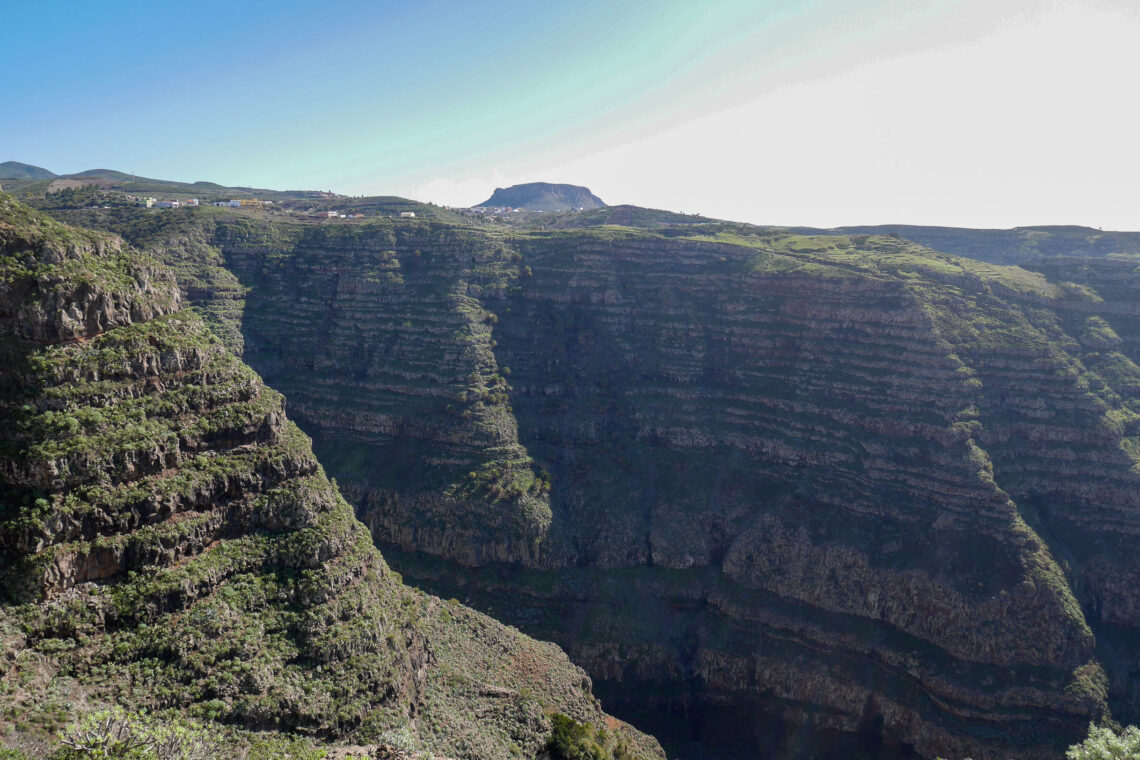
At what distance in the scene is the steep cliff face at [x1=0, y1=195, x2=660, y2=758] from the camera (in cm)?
2834

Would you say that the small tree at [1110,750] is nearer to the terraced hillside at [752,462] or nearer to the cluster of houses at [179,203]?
the terraced hillside at [752,462]

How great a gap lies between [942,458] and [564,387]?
5390 centimetres

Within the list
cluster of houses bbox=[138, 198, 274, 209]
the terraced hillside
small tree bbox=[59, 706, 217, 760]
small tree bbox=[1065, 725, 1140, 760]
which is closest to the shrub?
small tree bbox=[59, 706, 217, 760]

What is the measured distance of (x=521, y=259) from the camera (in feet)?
378

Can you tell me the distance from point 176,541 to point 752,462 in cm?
6825

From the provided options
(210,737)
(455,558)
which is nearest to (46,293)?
(210,737)

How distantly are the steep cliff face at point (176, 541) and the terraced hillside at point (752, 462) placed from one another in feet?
102

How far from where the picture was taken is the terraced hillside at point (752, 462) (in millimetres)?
58812

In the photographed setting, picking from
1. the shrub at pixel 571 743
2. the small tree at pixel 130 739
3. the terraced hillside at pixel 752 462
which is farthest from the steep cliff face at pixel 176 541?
the terraced hillside at pixel 752 462

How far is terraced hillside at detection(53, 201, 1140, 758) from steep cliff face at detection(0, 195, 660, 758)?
102 ft

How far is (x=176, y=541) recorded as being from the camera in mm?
32656

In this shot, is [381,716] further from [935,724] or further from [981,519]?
[981,519]

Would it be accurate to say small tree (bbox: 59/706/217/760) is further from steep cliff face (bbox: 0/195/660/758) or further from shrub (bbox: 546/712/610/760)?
shrub (bbox: 546/712/610/760)

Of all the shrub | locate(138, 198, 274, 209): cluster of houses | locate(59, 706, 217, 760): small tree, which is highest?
locate(138, 198, 274, 209): cluster of houses
